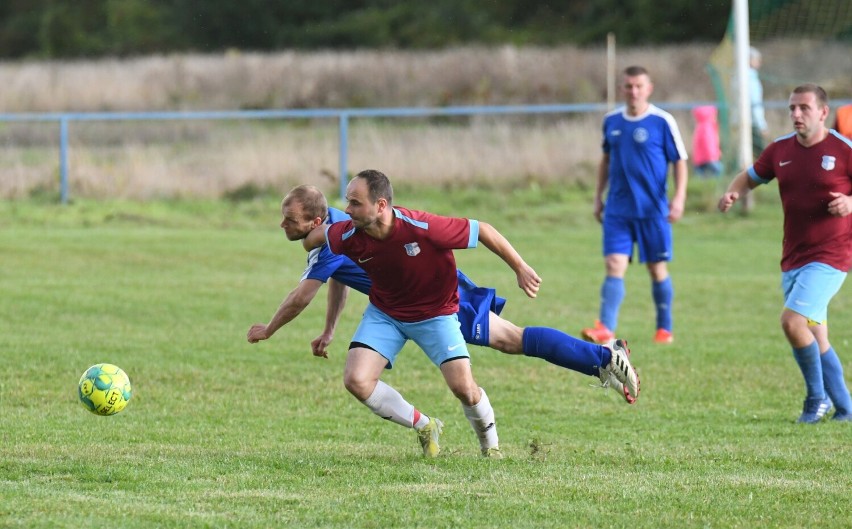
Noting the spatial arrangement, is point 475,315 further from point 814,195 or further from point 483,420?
point 814,195

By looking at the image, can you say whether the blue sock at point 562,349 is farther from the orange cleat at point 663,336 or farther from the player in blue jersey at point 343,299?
the orange cleat at point 663,336

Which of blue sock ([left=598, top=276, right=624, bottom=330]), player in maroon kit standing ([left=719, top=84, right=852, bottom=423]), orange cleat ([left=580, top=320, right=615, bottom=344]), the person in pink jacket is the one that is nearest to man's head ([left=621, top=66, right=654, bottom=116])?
blue sock ([left=598, top=276, right=624, bottom=330])

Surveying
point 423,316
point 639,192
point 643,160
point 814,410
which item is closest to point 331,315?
point 423,316

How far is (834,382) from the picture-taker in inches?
348

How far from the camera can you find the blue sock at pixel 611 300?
38.1 ft

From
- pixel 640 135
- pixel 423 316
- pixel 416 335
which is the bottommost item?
pixel 416 335

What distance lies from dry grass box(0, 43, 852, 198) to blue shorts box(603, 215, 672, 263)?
28.8 ft

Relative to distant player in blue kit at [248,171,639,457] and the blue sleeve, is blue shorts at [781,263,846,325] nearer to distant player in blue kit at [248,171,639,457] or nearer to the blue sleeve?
distant player in blue kit at [248,171,639,457]

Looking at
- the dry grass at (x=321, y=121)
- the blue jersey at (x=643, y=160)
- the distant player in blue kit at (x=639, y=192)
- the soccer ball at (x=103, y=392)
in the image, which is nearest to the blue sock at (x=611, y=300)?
the distant player in blue kit at (x=639, y=192)

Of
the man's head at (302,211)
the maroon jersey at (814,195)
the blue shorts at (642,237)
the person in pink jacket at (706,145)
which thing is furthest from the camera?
the person in pink jacket at (706,145)

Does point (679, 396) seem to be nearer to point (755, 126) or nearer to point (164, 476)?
point (164, 476)

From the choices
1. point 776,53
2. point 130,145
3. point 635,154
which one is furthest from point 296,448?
point 776,53

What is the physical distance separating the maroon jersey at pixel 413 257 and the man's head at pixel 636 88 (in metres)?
4.90

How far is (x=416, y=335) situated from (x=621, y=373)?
3.93ft
